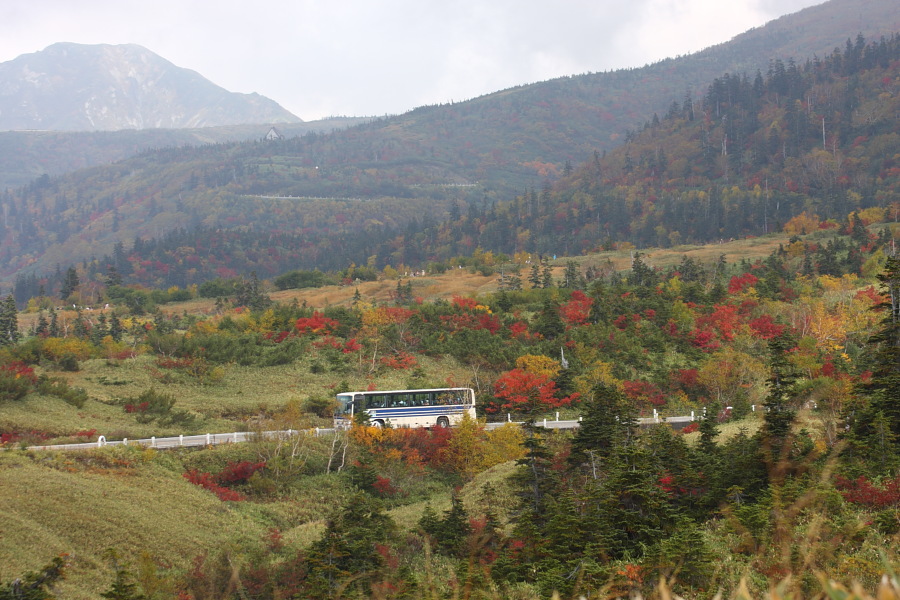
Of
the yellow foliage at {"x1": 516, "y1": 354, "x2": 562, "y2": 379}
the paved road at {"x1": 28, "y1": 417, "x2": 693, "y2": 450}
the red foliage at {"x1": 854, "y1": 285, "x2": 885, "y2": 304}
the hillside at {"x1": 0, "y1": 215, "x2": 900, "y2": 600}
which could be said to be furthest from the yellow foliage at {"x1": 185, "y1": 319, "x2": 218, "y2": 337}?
the red foliage at {"x1": 854, "y1": 285, "x2": 885, "y2": 304}

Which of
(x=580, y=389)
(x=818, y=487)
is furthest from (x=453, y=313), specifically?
(x=818, y=487)

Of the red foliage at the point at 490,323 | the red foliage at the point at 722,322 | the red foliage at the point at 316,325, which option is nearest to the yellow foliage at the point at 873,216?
the red foliage at the point at 722,322

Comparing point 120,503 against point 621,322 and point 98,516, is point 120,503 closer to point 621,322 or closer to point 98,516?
point 98,516

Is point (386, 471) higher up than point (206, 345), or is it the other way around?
point (206, 345)

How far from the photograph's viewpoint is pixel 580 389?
48.0 m

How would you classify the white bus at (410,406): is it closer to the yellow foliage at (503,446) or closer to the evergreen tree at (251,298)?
the yellow foliage at (503,446)

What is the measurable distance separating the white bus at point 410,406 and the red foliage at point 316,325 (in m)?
19.1

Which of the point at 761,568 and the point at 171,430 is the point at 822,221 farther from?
the point at 761,568

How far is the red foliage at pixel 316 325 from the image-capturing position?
62.6 metres

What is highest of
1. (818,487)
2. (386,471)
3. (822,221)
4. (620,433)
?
(822,221)

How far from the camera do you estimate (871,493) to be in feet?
56.9

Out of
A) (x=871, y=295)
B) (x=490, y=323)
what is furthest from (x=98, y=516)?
(x=871, y=295)

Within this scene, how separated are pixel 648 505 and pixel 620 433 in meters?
8.37

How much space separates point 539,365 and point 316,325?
71.1ft
